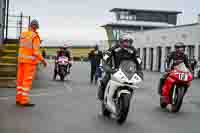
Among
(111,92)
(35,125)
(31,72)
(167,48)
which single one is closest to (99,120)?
(111,92)

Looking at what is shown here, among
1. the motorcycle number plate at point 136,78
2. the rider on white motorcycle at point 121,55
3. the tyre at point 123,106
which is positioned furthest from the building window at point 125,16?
the tyre at point 123,106

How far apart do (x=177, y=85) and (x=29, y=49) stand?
3.48 metres

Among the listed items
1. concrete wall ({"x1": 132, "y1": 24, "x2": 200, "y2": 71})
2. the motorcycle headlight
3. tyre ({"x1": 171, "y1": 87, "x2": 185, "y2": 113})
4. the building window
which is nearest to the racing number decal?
tyre ({"x1": 171, "y1": 87, "x2": 185, "y2": 113})

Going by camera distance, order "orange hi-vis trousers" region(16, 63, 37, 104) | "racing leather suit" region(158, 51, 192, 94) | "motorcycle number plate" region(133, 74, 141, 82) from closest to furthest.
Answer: "motorcycle number plate" region(133, 74, 141, 82) → "orange hi-vis trousers" region(16, 63, 37, 104) → "racing leather suit" region(158, 51, 192, 94)

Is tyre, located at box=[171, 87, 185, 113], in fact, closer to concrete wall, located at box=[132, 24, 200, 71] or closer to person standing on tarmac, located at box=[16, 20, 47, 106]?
person standing on tarmac, located at box=[16, 20, 47, 106]

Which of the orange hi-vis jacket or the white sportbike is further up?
the orange hi-vis jacket

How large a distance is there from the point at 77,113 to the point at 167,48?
46.3m

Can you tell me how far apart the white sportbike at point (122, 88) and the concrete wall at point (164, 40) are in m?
37.4

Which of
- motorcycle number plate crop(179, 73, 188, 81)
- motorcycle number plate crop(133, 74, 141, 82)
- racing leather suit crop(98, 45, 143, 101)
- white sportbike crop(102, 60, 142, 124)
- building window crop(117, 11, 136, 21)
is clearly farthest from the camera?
building window crop(117, 11, 136, 21)

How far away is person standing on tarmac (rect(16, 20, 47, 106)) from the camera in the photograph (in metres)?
10.8

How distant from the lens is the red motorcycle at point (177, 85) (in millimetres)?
11047

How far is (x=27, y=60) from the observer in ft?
35.4

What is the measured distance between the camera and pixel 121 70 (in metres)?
9.03

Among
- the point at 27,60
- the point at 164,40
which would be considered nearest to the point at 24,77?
the point at 27,60
